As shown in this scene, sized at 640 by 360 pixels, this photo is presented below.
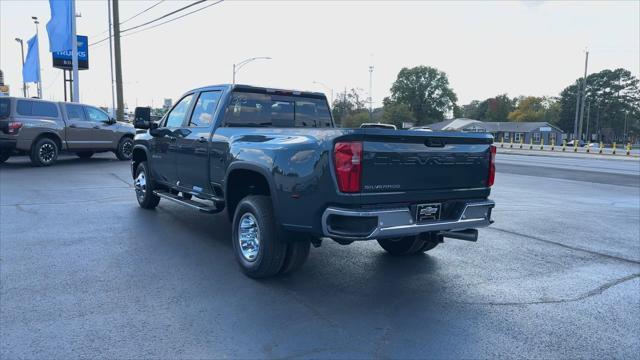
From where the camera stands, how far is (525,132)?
88.8 meters

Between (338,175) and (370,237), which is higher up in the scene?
(338,175)

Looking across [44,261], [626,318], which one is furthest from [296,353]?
[44,261]

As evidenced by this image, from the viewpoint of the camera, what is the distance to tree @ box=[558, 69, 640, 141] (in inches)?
3930

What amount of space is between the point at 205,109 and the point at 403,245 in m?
3.07

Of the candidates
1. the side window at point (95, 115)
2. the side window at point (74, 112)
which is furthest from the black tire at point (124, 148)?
the side window at point (74, 112)

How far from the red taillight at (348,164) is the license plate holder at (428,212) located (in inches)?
28.7

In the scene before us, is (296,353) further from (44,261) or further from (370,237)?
(44,261)

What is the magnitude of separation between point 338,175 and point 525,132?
305 ft

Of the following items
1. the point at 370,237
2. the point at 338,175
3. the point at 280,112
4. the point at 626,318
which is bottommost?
the point at 626,318

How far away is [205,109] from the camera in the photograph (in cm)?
643

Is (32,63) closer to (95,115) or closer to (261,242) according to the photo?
(95,115)

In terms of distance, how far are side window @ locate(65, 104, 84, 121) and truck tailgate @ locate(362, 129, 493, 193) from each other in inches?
525

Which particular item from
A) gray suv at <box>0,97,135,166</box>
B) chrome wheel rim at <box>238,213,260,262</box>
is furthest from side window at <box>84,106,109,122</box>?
chrome wheel rim at <box>238,213,260,262</box>

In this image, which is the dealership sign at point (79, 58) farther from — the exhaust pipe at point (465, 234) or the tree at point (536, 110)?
the tree at point (536, 110)
